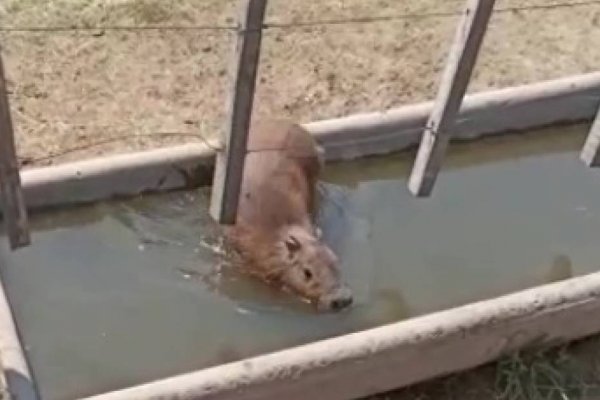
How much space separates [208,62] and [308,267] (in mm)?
1294

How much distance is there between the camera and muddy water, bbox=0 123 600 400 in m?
4.03

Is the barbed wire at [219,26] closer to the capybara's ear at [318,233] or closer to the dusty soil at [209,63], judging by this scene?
the dusty soil at [209,63]

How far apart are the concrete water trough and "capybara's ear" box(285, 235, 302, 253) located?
0.39m

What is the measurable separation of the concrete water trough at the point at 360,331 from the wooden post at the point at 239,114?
0.48 metres

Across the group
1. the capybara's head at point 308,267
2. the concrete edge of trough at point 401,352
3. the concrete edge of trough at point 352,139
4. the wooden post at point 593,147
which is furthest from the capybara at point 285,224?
the wooden post at point 593,147

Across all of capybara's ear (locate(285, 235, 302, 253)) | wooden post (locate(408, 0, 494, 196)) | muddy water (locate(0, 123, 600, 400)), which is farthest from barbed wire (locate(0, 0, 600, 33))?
capybara's ear (locate(285, 235, 302, 253))

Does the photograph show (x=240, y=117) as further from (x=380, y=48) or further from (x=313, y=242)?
(x=380, y=48)

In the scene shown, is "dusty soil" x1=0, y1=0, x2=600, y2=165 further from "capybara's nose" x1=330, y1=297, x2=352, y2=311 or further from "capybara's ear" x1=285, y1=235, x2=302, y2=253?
"capybara's nose" x1=330, y1=297, x2=352, y2=311

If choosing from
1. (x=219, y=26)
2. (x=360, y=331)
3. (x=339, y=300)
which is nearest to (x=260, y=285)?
(x=339, y=300)

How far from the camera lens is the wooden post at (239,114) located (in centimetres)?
329

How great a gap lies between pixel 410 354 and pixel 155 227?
3.73ft

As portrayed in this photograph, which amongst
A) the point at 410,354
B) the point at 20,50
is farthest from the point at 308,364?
the point at 20,50

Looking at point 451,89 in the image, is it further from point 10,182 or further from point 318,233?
point 10,182

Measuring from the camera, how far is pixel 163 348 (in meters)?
4.04
